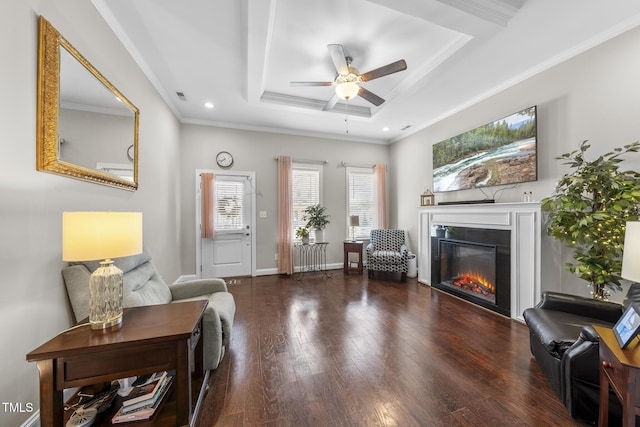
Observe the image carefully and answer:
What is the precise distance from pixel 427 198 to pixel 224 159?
3991 mm

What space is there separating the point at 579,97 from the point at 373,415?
3.63 metres

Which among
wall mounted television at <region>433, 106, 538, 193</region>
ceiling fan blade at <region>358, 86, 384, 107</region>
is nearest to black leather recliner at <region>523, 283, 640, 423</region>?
wall mounted television at <region>433, 106, 538, 193</region>

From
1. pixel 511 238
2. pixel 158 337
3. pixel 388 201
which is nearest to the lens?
pixel 158 337

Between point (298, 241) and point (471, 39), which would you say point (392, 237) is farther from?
point (471, 39)

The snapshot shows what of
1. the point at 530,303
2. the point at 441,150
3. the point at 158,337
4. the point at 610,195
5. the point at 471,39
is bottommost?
the point at 530,303

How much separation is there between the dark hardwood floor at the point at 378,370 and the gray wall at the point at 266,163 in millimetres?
1882

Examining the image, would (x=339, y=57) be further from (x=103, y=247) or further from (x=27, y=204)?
(x=27, y=204)

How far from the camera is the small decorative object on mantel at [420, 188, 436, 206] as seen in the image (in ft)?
14.3

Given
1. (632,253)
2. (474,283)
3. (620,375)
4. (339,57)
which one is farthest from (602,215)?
(339,57)

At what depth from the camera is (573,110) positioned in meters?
2.57

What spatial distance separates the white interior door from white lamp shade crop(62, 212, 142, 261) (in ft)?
11.0

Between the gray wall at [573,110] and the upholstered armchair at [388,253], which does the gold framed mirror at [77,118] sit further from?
the gray wall at [573,110]

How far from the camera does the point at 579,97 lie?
2520 millimetres

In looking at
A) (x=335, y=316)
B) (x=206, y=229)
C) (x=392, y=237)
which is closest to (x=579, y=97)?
(x=392, y=237)
